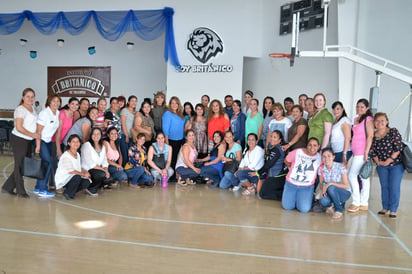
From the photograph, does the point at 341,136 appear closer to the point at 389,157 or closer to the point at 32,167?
the point at 389,157

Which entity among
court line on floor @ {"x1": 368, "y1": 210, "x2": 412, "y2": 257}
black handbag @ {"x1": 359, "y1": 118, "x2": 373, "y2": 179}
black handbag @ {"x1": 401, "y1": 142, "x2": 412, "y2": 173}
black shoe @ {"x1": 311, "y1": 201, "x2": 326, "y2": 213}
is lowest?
court line on floor @ {"x1": 368, "y1": 210, "x2": 412, "y2": 257}

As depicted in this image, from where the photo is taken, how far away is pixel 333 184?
4078 millimetres

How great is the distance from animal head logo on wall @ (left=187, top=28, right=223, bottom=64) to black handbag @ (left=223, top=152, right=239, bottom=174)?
4.44m

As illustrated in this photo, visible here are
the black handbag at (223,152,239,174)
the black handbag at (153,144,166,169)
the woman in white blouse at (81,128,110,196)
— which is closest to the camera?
the woman in white blouse at (81,128,110,196)

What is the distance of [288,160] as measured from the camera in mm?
4453

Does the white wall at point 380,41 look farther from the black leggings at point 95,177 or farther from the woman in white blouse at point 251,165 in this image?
the black leggings at point 95,177

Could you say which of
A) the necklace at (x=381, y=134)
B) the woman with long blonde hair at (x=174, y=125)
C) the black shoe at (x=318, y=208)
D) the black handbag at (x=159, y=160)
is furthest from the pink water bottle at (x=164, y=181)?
the necklace at (x=381, y=134)

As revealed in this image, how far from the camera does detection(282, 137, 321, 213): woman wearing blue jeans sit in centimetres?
421

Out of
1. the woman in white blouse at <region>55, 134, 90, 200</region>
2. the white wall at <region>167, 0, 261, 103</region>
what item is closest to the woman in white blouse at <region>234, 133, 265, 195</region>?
the woman in white blouse at <region>55, 134, 90, 200</region>

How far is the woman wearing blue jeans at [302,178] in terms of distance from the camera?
4.21m

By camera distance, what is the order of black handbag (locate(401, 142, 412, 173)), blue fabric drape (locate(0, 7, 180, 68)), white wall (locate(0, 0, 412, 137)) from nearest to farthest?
black handbag (locate(401, 142, 412, 173)) < white wall (locate(0, 0, 412, 137)) < blue fabric drape (locate(0, 7, 180, 68))

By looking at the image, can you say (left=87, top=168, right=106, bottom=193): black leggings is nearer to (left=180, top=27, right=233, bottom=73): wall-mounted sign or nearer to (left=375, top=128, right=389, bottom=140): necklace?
(left=375, top=128, right=389, bottom=140): necklace

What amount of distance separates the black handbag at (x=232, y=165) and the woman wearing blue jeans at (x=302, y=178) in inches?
42.8

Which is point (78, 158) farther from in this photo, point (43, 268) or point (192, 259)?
point (192, 259)
